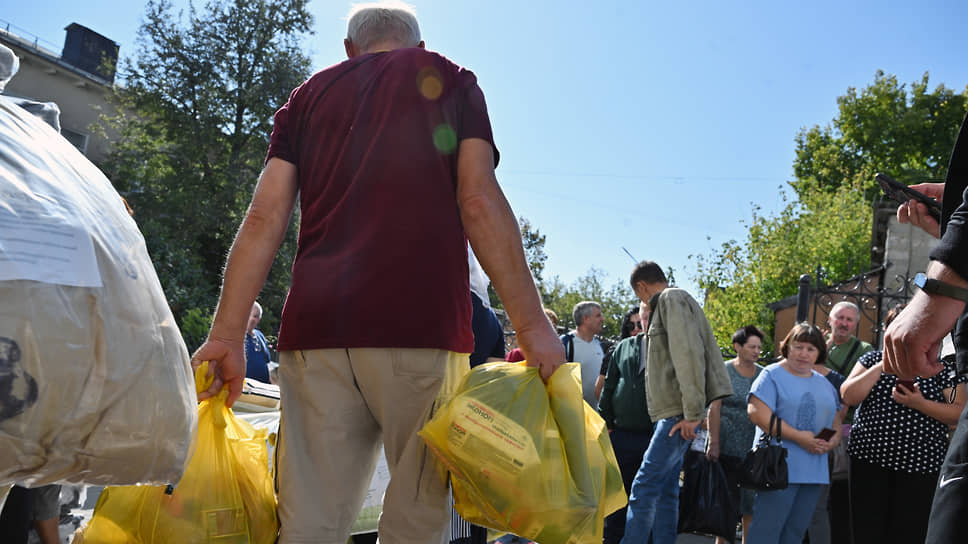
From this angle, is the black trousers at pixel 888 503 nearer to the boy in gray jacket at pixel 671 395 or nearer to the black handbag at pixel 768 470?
the black handbag at pixel 768 470

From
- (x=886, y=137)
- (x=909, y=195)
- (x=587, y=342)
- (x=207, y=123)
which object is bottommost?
(x=587, y=342)

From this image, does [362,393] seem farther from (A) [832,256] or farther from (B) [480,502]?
(A) [832,256]

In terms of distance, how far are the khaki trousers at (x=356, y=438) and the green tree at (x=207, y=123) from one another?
19426 millimetres

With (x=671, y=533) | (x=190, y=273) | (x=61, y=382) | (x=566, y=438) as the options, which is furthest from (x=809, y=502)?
(x=190, y=273)

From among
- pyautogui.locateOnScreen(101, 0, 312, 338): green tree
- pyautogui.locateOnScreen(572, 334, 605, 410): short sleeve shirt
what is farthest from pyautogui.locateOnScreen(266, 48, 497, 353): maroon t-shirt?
pyautogui.locateOnScreen(101, 0, 312, 338): green tree

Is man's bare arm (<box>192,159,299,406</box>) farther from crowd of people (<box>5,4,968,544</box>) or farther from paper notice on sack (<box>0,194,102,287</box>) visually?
paper notice on sack (<box>0,194,102,287</box>)

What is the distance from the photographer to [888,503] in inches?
175

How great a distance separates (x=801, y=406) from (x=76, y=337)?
16.1 ft

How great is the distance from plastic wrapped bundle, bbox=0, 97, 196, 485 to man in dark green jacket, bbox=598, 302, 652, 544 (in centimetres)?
449

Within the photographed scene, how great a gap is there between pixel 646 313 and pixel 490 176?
12.6ft

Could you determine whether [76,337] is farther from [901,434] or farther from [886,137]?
[886,137]

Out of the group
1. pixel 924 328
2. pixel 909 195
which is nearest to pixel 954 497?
pixel 924 328

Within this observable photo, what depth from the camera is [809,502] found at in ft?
16.9

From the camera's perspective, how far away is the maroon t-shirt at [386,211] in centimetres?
203
